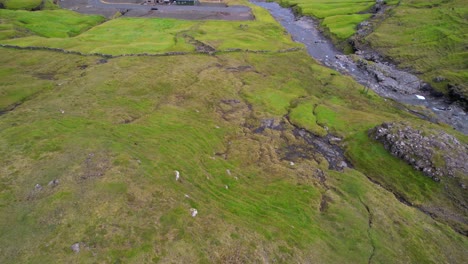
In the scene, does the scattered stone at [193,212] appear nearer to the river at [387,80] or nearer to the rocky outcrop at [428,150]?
the rocky outcrop at [428,150]

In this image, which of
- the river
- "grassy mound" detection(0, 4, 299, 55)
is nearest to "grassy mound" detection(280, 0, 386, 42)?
the river

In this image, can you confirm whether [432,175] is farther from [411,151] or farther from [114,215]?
[114,215]

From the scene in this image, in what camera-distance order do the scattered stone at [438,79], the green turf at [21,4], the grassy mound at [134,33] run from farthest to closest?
the green turf at [21,4] → the grassy mound at [134,33] → the scattered stone at [438,79]

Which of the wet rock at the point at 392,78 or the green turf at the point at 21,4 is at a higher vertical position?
the green turf at the point at 21,4

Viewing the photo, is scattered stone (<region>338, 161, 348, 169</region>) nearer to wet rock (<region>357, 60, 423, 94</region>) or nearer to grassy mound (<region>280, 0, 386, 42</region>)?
wet rock (<region>357, 60, 423, 94</region>)

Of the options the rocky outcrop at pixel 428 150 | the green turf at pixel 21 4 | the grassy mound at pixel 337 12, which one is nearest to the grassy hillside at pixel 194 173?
the rocky outcrop at pixel 428 150

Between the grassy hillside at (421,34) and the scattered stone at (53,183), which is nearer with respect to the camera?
the scattered stone at (53,183)
